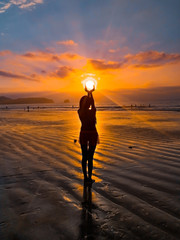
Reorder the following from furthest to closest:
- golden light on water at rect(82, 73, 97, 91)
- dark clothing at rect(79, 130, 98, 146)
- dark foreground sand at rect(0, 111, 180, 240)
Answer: dark clothing at rect(79, 130, 98, 146) < golden light on water at rect(82, 73, 97, 91) < dark foreground sand at rect(0, 111, 180, 240)

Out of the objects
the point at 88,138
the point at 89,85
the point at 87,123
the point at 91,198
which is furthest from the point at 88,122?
the point at 91,198

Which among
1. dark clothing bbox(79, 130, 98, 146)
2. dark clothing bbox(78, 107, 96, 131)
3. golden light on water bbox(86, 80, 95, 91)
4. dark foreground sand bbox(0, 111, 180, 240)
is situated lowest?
dark foreground sand bbox(0, 111, 180, 240)

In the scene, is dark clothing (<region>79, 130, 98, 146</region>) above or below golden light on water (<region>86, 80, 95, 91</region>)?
below

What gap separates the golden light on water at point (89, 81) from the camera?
14.7 ft

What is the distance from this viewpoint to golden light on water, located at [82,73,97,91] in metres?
4.49

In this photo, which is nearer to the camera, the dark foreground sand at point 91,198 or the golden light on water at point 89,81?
the dark foreground sand at point 91,198

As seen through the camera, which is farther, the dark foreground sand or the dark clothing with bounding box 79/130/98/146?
the dark clothing with bounding box 79/130/98/146

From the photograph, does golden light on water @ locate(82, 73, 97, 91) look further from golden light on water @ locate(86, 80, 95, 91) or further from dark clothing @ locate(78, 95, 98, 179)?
dark clothing @ locate(78, 95, 98, 179)

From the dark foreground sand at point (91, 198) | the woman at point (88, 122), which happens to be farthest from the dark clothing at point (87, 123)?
the dark foreground sand at point (91, 198)

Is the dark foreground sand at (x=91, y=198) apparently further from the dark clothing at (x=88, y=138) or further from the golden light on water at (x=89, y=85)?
the golden light on water at (x=89, y=85)

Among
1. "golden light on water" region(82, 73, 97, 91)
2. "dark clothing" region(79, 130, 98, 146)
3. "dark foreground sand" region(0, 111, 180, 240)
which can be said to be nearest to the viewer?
"dark foreground sand" region(0, 111, 180, 240)

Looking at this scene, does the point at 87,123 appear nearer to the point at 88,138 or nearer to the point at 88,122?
the point at 88,122

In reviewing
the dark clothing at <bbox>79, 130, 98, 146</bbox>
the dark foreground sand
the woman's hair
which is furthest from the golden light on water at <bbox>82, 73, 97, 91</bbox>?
the dark foreground sand

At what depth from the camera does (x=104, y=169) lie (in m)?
5.61
